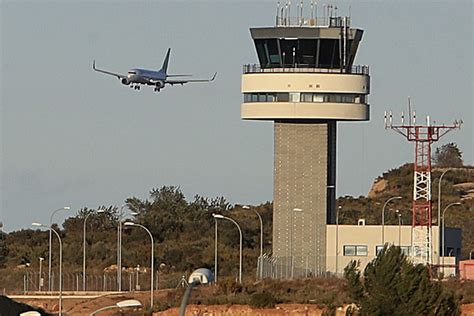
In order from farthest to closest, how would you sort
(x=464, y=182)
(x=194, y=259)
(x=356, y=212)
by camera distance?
(x=464, y=182), (x=356, y=212), (x=194, y=259)

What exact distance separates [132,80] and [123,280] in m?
23.7

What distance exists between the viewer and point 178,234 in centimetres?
13588

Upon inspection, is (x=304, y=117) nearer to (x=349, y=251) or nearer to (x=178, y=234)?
(x=349, y=251)

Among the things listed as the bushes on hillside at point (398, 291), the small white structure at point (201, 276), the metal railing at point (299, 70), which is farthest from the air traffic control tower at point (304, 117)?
the small white structure at point (201, 276)

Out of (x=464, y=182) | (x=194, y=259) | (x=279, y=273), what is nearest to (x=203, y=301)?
(x=279, y=273)

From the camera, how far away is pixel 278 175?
305 feet

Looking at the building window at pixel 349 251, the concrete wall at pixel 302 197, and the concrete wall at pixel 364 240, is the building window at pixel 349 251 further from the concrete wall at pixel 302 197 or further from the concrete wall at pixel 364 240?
the concrete wall at pixel 302 197

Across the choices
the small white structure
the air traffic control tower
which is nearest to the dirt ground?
the air traffic control tower

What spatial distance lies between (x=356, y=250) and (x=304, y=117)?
28.4ft

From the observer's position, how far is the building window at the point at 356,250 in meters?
93.3

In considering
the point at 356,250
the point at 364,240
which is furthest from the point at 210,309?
the point at 364,240

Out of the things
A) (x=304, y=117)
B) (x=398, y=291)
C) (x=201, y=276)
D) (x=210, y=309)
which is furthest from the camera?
(x=304, y=117)

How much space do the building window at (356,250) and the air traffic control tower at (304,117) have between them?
1.41 meters

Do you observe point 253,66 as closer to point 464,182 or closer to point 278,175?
point 278,175
